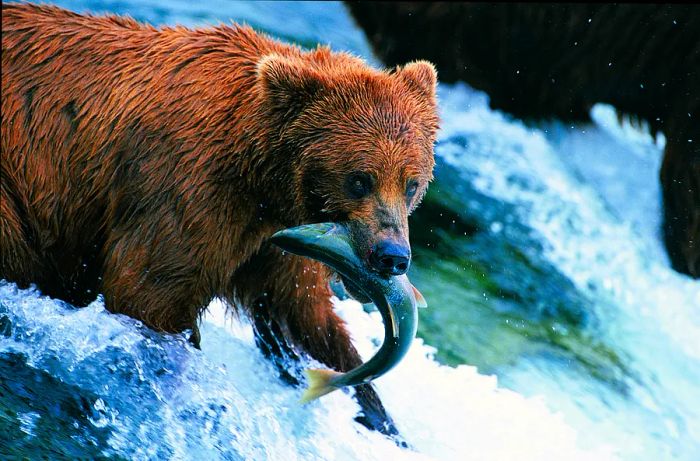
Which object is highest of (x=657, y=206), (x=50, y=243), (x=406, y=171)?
(x=406, y=171)

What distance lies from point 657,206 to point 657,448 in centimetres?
279

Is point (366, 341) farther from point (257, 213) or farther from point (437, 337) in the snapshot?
point (257, 213)

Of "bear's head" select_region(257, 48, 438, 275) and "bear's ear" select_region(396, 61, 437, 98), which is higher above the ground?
"bear's ear" select_region(396, 61, 437, 98)

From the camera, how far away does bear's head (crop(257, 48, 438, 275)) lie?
13.4 ft

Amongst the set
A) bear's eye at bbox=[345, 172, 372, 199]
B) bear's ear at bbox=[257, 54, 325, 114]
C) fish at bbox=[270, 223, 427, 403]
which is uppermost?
bear's ear at bbox=[257, 54, 325, 114]

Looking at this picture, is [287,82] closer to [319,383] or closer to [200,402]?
[319,383]

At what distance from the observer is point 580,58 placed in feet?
29.2

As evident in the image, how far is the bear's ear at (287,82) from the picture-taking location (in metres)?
4.19

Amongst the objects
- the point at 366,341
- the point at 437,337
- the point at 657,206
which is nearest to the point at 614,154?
the point at 657,206

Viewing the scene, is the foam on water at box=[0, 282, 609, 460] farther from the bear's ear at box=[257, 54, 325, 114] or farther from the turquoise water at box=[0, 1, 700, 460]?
the bear's ear at box=[257, 54, 325, 114]

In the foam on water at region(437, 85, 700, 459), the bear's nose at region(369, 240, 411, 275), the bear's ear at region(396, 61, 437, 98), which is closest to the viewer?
the bear's nose at region(369, 240, 411, 275)

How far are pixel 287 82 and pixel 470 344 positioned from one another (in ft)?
10.2

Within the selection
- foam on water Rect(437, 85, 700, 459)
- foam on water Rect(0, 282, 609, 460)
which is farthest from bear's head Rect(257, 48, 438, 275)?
foam on water Rect(437, 85, 700, 459)

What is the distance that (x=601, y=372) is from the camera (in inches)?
272
